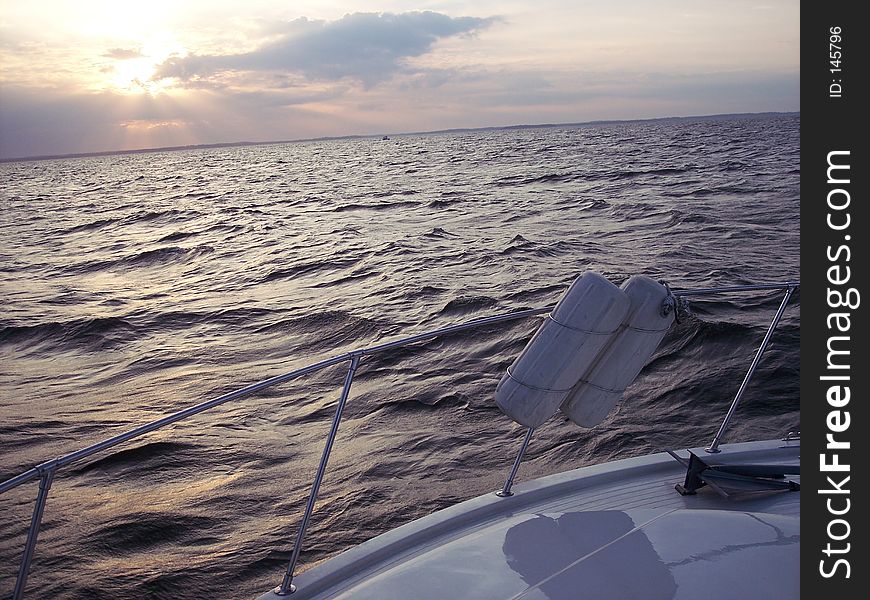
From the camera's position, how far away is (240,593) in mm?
4727

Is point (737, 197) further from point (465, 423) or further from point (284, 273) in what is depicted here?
point (465, 423)

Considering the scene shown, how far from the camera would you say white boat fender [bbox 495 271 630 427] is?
103 inches

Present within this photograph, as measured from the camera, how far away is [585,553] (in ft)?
6.86

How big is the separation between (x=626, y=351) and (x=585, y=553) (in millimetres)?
900

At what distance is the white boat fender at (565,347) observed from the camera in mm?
2607

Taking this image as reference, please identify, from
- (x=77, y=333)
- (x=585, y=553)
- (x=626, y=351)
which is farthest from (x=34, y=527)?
(x=77, y=333)

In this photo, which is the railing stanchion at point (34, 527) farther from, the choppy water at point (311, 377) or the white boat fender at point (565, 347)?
the choppy water at point (311, 377)

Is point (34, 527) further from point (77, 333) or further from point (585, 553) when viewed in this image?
point (77, 333)

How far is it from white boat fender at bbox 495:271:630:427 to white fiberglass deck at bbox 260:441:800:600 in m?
0.41

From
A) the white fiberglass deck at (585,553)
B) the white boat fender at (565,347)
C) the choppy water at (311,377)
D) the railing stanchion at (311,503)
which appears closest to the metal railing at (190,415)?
the railing stanchion at (311,503)

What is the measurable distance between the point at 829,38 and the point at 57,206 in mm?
41549

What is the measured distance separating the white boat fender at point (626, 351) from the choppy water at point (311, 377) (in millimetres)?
2951

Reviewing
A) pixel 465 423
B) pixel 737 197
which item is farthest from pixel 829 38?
pixel 737 197

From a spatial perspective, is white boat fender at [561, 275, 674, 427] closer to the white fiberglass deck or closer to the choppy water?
the white fiberglass deck
